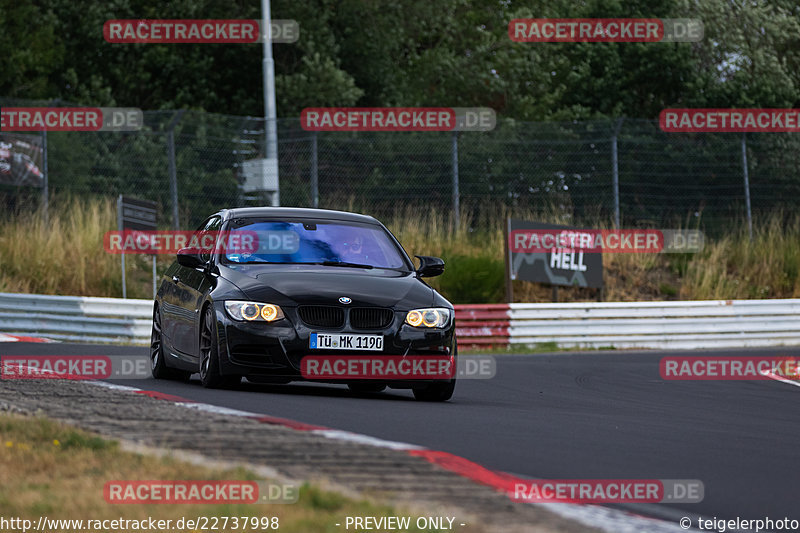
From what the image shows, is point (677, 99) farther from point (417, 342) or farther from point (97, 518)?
point (97, 518)

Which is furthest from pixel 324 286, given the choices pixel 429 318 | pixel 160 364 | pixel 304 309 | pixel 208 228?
pixel 160 364

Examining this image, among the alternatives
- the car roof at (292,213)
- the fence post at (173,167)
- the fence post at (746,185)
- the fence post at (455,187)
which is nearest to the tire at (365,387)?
the car roof at (292,213)

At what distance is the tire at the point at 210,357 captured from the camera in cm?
1033

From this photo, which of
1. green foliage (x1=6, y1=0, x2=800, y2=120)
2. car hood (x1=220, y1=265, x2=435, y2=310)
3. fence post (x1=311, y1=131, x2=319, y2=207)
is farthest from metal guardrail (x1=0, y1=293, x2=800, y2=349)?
green foliage (x1=6, y1=0, x2=800, y2=120)

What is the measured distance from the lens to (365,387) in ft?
37.6

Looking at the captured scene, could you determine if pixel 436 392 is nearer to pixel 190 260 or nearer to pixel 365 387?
pixel 365 387

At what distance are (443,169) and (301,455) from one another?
64.5 ft

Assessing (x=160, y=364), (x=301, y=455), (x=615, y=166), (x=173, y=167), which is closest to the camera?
(x=301, y=455)

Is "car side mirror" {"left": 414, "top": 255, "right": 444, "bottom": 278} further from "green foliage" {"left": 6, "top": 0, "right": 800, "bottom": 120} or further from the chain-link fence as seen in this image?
"green foliage" {"left": 6, "top": 0, "right": 800, "bottom": 120}

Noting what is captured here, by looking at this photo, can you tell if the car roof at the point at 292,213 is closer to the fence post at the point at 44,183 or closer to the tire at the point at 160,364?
the tire at the point at 160,364

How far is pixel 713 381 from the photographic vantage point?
15.4m

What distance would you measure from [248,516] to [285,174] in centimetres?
2090

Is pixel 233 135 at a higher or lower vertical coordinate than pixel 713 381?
higher

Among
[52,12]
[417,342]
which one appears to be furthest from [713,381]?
[52,12]
